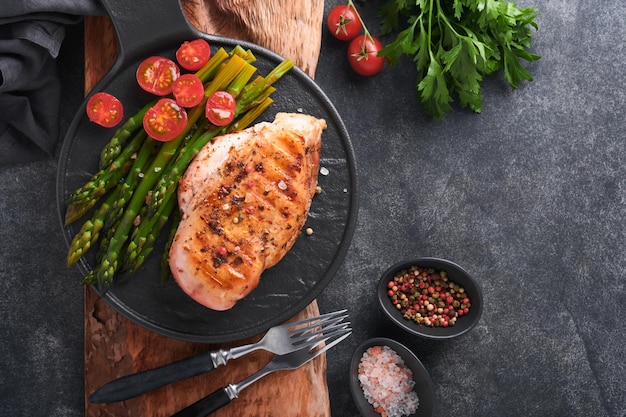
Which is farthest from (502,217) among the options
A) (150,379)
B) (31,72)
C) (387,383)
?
(31,72)

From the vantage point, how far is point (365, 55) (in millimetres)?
4641

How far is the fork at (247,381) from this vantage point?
4066mm

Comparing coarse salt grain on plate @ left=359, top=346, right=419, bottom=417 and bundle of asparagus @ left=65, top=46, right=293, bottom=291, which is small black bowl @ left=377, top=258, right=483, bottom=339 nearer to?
coarse salt grain on plate @ left=359, top=346, right=419, bottom=417

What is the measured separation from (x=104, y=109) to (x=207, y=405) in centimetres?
222

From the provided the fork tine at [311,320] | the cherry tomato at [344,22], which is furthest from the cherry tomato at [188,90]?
the fork tine at [311,320]

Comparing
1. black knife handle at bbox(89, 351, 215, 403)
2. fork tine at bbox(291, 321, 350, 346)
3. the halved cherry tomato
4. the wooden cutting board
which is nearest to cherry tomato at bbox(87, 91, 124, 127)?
the wooden cutting board

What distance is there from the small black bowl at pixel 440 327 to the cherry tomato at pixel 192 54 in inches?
84.1

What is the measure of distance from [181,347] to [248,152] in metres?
1.60

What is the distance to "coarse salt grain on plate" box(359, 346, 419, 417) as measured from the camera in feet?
14.9

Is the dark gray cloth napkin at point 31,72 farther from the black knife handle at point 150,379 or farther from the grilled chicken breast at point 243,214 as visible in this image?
the black knife handle at point 150,379

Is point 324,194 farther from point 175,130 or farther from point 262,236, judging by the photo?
point 175,130

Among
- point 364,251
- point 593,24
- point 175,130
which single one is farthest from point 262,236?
point 593,24

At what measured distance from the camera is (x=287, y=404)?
4.38m

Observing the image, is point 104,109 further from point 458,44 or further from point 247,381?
point 458,44
